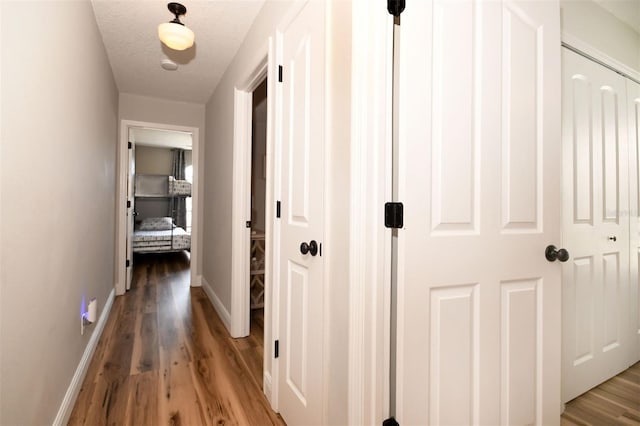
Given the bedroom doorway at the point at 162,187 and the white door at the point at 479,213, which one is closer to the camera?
the white door at the point at 479,213

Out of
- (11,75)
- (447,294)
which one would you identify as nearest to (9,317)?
(11,75)

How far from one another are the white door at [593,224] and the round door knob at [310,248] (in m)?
1.38

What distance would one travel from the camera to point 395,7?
3.33 ft

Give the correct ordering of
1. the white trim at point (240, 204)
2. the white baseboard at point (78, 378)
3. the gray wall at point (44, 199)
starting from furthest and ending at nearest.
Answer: the white trim at point (240, 204), the white baseboard at point (78, 378), the gray wall at point (44, 199)

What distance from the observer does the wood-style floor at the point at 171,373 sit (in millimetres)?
1574

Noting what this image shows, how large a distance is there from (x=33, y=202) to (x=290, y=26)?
143 centimetres

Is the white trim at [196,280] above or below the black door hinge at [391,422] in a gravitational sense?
below

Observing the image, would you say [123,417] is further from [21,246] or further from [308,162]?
→ [308,162]

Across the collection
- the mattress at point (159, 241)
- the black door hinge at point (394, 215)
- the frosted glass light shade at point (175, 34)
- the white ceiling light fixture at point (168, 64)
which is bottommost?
the mattress at point (159, 241)

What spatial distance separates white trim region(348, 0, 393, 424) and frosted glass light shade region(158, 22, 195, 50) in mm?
1550

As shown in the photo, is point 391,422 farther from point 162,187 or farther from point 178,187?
point 162,187

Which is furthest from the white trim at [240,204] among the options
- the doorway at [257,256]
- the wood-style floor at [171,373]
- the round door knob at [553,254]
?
the round door knob at [553,254]

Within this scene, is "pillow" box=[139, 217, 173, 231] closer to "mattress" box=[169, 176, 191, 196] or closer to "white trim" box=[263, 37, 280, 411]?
"mattress" box=[169, 176, 191, 196]

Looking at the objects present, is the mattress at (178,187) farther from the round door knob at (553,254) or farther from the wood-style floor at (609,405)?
the wood-style floor at (609,405)
